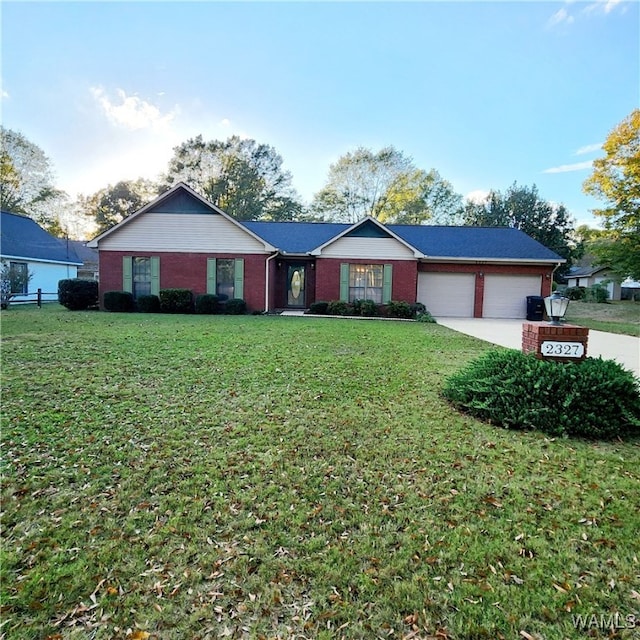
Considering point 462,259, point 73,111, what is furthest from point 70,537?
point 73,111

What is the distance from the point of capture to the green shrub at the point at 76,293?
635 inches

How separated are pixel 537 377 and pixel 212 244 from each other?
14.7 metres

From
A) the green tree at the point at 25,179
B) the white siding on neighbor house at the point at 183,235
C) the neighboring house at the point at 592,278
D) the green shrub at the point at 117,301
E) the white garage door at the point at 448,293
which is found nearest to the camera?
the green shrub at the point at 117,301

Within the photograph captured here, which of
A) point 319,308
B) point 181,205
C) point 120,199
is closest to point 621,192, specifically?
point 319,308

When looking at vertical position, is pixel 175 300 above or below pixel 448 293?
below

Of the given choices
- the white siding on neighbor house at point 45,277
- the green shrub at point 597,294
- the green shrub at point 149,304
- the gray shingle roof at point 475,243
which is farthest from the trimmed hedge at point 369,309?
the green shrub at point 597,294

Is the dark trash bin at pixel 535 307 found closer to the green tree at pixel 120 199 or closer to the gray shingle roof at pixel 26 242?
the gray shingle roof at pixel 26 242

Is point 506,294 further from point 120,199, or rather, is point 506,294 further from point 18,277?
point 120,199

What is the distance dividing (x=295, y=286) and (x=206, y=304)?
176 inches

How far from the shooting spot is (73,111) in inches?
666

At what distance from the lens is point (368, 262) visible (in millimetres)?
17359

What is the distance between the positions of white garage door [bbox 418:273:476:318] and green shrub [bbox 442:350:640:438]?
1412cm

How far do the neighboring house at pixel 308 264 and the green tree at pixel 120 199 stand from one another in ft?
86.0

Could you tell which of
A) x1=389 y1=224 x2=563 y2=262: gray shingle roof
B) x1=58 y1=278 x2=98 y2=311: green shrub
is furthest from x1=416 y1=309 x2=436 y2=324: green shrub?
x1=58 y1=278 x2=98 y2=311: green shrub
